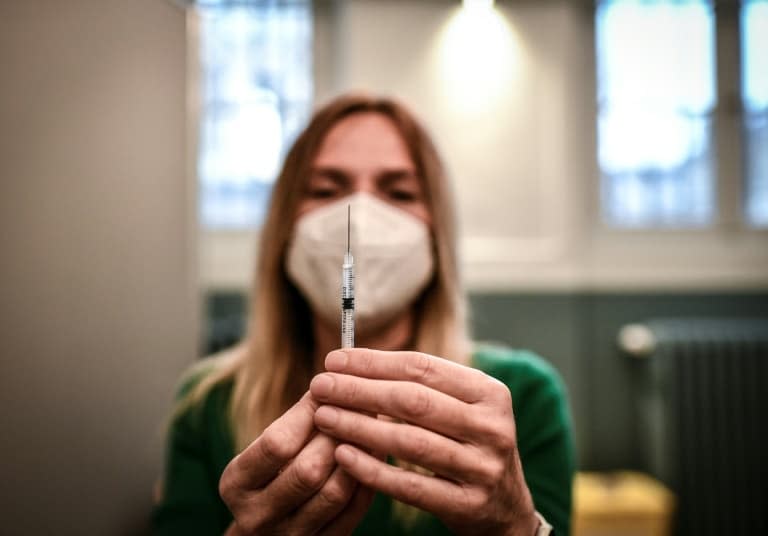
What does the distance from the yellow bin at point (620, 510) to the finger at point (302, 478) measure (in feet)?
4.03

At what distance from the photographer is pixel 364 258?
1.55ft

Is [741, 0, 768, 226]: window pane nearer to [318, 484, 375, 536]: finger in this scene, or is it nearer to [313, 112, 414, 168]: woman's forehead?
[313, 112, 414, 168]: woman's forehead

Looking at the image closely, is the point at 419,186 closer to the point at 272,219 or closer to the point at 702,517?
the point at 272,219

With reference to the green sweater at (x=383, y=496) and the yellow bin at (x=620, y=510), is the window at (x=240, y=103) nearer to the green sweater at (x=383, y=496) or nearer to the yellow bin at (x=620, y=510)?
the green sweater at (x=383, y=496)

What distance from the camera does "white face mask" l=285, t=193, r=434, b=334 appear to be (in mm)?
467

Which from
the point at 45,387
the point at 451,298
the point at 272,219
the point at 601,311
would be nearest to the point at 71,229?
the point at 45,387

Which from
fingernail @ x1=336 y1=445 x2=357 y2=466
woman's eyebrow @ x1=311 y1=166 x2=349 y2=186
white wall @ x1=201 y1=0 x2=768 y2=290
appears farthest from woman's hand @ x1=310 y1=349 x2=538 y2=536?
white wall @ x1=201 y1=0 x2=768 y2=290

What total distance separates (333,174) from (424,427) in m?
0.29

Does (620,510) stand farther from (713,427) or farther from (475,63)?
(475,63)

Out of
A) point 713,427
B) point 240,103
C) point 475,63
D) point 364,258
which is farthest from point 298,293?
point 713,427

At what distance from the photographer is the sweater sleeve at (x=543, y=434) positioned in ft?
1.70

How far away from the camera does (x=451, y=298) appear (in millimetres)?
587

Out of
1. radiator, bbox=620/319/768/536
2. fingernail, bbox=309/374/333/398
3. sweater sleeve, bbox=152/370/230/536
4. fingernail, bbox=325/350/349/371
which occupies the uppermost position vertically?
fingernail, bbox=325/350/349/371

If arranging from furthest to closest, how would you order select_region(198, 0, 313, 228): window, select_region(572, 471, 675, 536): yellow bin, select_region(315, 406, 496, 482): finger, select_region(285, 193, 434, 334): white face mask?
select_region(198, 0, 313, 228): window, select_region(572, 471, 675, 536): yellow bin, select_region(285, 193, 434, 334): white face mask, select_region(315, 406, 496, 482): finger
